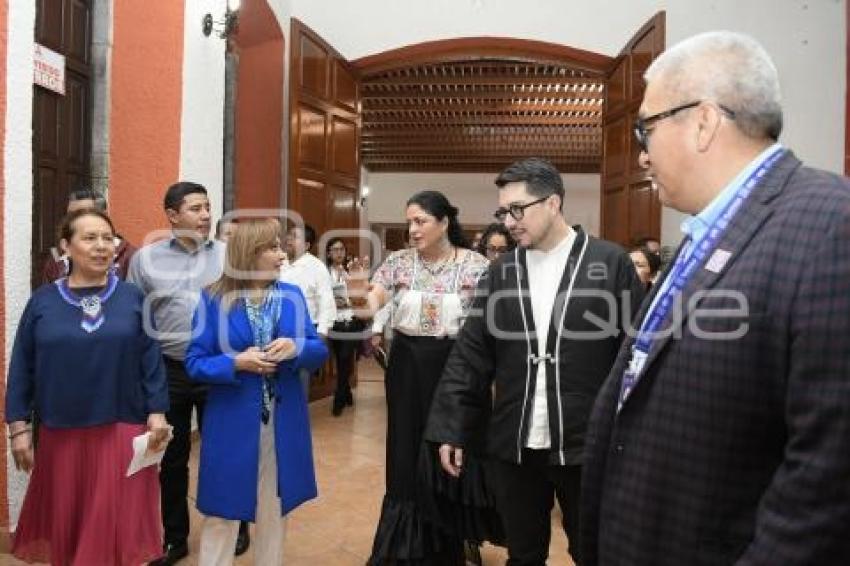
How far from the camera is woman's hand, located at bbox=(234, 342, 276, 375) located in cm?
238

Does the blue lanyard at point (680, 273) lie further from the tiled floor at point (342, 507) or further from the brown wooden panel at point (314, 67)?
the brown wooden panel at point (314, 67)

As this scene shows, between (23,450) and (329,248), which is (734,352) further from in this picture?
(329,248)

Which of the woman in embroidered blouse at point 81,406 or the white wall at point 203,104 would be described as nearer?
the woman in embroidered blouse at point 81,406

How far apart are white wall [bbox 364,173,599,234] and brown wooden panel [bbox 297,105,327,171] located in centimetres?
840

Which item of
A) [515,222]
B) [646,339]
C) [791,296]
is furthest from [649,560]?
[515,222]

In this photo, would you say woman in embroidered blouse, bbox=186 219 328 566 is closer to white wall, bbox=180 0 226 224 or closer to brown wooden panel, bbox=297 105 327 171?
white wall, bbox=180 0 226 224

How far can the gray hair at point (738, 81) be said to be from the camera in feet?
3.54

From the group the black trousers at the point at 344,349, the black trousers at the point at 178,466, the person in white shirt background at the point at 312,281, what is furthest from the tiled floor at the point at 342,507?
the person in white shirt background at the point at 312,281

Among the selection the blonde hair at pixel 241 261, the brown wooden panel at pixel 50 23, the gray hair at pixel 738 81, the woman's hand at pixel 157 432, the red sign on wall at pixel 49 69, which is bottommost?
the woman's hand at pixel 157 432

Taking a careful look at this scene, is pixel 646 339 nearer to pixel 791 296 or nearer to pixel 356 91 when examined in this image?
pixel 791 296

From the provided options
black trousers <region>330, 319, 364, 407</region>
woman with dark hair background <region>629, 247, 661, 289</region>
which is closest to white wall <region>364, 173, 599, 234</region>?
black trousers <region>330, 319, 364, 407</region>

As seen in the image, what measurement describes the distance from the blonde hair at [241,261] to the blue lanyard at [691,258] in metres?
1.57

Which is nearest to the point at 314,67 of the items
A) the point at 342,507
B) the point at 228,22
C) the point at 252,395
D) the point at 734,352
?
the point at 228,22

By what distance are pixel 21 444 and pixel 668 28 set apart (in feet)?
17.3
